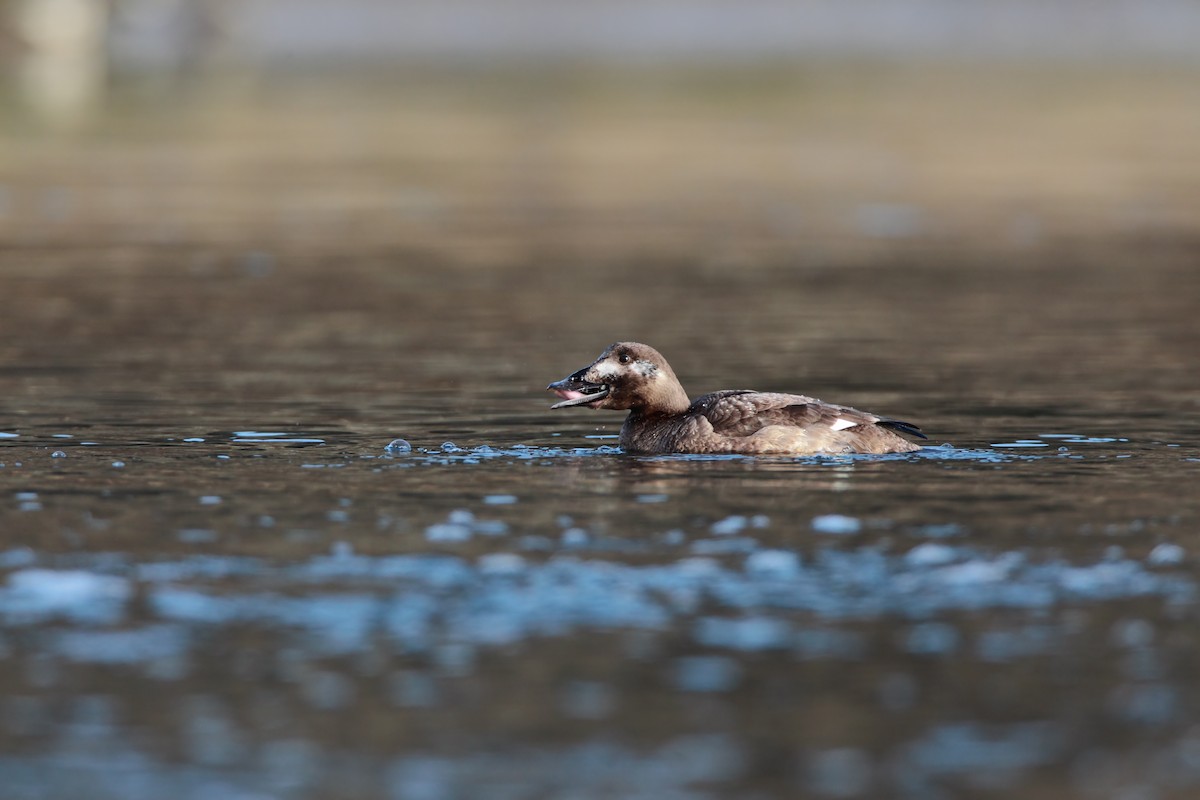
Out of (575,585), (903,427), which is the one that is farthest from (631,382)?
(575,585)

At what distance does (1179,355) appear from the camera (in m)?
17.5

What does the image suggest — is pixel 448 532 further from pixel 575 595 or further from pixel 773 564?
pixel 773 564

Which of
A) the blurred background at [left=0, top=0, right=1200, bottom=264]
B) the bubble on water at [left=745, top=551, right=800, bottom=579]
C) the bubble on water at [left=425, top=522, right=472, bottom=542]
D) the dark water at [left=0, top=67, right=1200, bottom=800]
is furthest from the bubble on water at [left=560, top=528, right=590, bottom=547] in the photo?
the blurred background at [left=0, top=0, right=1200, bottom=264]

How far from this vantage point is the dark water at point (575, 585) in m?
6.88

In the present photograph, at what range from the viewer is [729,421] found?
40.8ft

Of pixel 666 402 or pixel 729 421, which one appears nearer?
pixel 729 421

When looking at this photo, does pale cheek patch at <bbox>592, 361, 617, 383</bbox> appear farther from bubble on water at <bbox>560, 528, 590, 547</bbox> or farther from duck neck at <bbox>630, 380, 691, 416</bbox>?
bubble on water at <bbox>560, 528, 590, 547</bbox>

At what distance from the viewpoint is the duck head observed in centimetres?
1298

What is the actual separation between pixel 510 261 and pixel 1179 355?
10391 mm

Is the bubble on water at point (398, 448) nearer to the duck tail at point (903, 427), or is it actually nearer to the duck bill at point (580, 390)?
the duck bill at point (580, 390)

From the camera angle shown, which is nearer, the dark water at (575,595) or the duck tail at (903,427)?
the dark water at (575,595)

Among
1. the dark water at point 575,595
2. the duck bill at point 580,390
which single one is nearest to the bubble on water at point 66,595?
the dark water at point 575,595

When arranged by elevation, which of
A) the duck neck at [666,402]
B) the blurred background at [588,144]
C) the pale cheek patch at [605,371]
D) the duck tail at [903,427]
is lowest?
the duck tail at [903,427]

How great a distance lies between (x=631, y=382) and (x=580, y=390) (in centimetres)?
37
